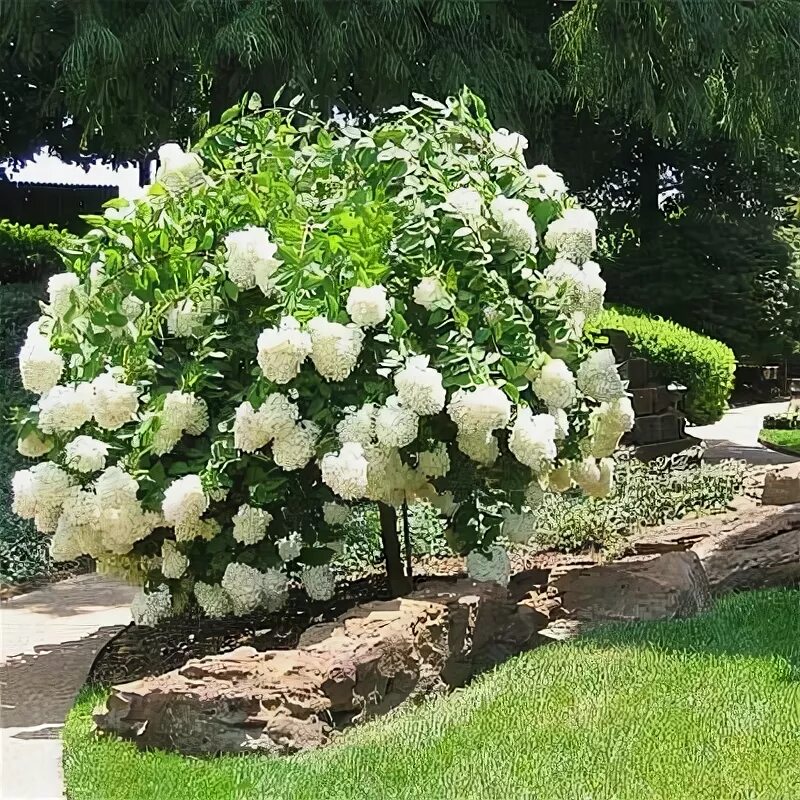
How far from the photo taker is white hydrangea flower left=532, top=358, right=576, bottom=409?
15.1 ft

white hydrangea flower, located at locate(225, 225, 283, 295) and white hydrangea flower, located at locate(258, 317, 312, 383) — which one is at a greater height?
white hydrangea flower, located at locate(225, 225, 283, 295)

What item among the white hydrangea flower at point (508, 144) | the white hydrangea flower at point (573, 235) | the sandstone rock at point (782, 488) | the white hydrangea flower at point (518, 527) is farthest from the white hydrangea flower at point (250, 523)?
the sandstone rock at point (782, 488)

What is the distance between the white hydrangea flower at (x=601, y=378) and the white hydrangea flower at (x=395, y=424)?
1.00 meters

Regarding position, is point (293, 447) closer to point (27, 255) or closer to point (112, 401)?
point (112, 401)

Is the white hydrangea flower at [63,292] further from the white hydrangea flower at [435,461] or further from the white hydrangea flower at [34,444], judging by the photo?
the white hydrangea flower at [435,461]

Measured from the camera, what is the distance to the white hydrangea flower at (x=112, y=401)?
4.45 metres

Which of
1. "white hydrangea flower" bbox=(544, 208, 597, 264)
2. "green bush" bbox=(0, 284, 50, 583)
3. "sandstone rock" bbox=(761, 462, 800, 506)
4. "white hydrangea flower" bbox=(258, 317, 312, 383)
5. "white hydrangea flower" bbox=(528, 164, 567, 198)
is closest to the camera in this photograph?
"white hydrangea flower" bbox=(258, 317, 312, 383)

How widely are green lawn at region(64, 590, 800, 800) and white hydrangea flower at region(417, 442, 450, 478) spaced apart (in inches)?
33.2

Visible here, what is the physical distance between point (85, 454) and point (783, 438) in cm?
1064

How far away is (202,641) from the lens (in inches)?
200

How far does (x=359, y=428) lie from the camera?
4.35m

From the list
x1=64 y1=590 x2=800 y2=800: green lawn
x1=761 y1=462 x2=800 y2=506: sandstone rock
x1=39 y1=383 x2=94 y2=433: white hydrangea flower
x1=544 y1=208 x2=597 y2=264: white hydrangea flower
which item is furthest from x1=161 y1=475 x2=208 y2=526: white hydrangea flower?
x1=761 y1=462 x2=800 y2=506: sandstone rock

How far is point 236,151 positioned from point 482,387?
1.71m

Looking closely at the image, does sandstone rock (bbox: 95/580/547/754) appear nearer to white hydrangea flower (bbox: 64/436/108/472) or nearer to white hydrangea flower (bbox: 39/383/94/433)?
white hydrangea flower (bbox: 64/436/108/472)
